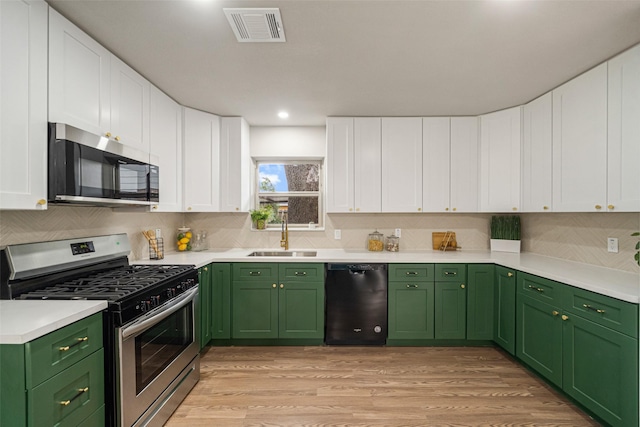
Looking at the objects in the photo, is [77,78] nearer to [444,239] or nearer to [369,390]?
[369,390]

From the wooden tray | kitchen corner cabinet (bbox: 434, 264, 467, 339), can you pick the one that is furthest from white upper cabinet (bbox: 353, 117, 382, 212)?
kitchen corner cabinet (bbox: 434, 264, 467, 339)

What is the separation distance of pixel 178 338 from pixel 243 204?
1665 mm

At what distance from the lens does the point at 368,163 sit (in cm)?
351

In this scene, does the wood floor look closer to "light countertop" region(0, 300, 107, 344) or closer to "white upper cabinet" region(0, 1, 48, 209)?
"light countertop" region(0, 300, 107, 344)

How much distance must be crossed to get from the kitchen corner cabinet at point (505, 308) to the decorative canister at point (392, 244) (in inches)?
40.2

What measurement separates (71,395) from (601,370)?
111 inches

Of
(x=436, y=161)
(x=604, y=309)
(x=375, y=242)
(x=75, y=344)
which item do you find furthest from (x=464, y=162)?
(x=75, y=344)

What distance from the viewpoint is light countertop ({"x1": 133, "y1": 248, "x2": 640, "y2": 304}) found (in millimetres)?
1993

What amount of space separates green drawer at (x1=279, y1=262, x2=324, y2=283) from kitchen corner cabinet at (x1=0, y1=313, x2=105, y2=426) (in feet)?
5.64

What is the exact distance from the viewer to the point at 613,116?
7.18 ft

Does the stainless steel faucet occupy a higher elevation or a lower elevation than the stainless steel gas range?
higher

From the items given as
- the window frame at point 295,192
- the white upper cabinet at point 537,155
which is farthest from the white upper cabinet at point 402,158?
the white upper cabinet at point 537,155

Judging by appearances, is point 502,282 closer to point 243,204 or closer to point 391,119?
point 391,119

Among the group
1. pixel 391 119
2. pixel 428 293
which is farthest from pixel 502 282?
pixel 391 119
